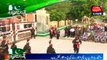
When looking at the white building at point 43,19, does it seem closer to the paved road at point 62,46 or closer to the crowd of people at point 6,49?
the paved road at point 62,46

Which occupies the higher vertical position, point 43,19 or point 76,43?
point 43,19

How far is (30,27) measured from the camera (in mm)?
3158

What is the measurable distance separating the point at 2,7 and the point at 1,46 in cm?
40

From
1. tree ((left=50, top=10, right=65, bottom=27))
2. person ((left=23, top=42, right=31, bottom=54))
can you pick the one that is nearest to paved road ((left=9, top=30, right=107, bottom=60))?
person ((left=23, top=42, right=31, bottom=54))

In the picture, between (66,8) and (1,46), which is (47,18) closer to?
(66,8)

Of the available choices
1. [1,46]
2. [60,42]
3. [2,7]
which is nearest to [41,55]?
[60,42]

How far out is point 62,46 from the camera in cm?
312

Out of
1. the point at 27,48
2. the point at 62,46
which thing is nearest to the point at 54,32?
the point at 62,46

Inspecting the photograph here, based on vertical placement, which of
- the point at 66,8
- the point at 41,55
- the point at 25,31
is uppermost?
the point at 66,8

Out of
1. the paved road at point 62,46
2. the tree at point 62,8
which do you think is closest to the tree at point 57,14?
the tree at point 62,8

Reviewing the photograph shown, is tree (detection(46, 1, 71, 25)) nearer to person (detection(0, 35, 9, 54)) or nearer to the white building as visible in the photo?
the white building

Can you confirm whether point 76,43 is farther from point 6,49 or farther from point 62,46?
point 6,49

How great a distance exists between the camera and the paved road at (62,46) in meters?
3.08

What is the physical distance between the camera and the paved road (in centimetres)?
308
